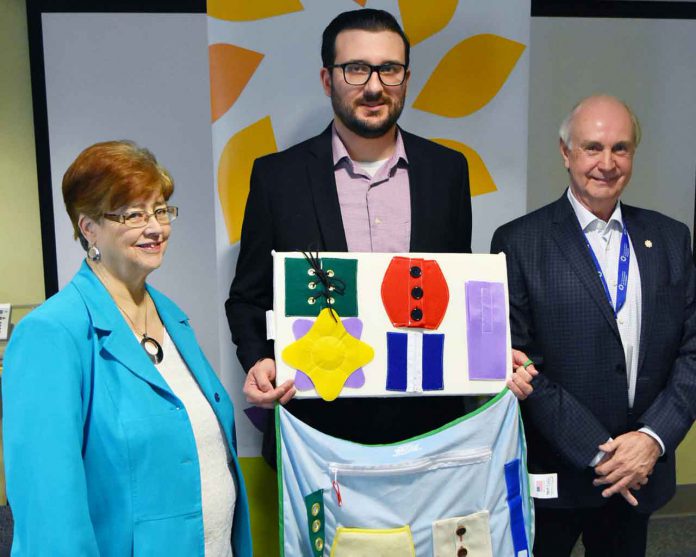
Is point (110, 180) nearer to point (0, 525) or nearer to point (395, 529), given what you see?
point (395, 529)

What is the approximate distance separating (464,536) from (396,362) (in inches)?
20.1

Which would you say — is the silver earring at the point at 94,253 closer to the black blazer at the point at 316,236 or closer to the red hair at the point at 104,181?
the red hair at the point at 104,181

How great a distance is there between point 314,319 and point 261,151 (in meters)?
0.85

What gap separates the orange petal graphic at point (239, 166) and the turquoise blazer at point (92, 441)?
92cm

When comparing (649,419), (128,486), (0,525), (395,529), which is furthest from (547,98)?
(0,525)

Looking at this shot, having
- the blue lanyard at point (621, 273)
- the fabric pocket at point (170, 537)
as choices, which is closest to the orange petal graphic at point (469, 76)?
the blue lanyard at point (621, 273)

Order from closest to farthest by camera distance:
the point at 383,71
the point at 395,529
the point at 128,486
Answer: the point at 128,486, the point at 395,529, the point at 383,71

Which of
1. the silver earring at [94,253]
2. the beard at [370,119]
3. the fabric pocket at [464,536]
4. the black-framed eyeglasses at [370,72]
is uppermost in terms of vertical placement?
the black-framed eyeglasses at [370,72]

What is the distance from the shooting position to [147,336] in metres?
1.56

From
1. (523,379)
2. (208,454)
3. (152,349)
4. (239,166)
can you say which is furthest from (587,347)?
(239,166)

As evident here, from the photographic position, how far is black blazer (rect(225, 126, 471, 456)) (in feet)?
6.37

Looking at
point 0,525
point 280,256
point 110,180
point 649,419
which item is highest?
point 110,180

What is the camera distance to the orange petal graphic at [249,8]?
7.45 ft

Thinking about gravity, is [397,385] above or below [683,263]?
below
